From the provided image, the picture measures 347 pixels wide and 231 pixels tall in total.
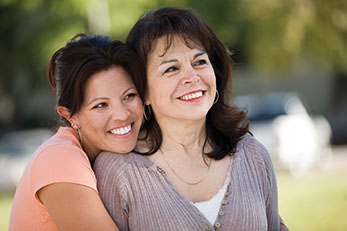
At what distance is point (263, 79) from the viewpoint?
23.5m

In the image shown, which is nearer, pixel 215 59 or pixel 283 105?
pixel 215 59

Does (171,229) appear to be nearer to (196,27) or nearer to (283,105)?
(196,27)

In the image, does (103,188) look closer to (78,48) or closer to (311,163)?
(78,48)

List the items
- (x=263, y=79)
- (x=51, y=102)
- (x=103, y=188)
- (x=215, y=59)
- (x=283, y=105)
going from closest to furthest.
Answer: (x=103, y=188) < (x=215, y=59) < (x=283, y=105) < (x=263, y=79) < (x=51, y=102)

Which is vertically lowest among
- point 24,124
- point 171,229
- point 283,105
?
point 24,124

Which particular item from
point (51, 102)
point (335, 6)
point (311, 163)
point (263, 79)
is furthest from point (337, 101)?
point (51, 102)

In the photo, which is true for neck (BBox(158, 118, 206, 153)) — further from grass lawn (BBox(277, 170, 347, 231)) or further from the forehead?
grass lawn (BBox(277, 170, 347, 231))

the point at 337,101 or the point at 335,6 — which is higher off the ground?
the point at 335,6

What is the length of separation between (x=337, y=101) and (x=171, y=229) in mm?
19533

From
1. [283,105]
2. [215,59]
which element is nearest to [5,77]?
[283,105]

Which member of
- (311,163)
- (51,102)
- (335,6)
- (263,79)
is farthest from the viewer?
(51,102)

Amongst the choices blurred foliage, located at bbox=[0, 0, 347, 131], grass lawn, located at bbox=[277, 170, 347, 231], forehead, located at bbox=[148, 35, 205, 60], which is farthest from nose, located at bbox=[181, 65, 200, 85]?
blurred foliage, located at bbox=[0, 0, 347, 131]

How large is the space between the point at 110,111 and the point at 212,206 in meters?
0.83

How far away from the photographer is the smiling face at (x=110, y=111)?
3.00 m
